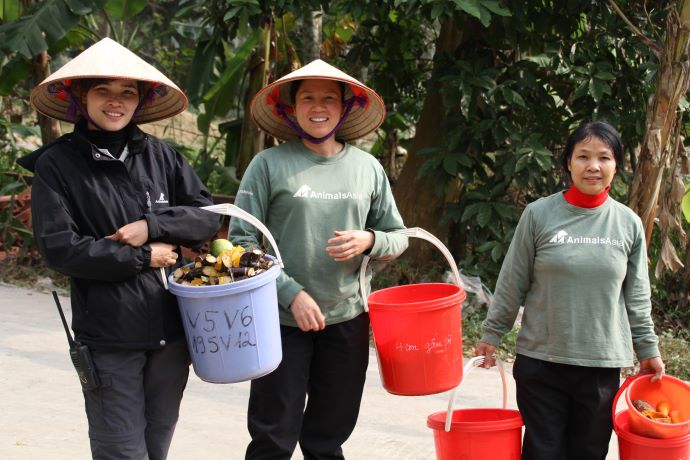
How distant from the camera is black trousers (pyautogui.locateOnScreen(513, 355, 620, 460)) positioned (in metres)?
3.14

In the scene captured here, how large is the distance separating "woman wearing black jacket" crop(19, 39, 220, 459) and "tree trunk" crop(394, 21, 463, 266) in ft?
14.0

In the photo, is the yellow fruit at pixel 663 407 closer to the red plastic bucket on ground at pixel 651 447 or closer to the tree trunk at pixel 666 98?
the red plastic bucket on ground at pixel 651 447

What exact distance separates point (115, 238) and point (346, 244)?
2.47 feet

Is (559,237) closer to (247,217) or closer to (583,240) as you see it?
(583,240)

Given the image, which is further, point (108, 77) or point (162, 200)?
point (162, 200)

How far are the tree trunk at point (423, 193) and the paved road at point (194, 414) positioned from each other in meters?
1.62

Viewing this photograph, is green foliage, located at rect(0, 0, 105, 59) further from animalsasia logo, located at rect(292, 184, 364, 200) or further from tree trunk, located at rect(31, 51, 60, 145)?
animalsasia logo, located at rect(292, 184, 364, 200)

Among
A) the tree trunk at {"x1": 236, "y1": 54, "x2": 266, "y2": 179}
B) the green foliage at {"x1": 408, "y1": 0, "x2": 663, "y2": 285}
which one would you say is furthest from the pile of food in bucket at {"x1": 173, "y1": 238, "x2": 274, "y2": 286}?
the tree trunk at {"x1": 236, "y1": 54, "x2": 266, "y2": 179}

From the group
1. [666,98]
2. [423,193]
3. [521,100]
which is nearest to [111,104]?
[666,98]

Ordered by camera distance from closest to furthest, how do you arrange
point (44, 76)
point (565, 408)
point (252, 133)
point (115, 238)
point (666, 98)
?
point (115, 238), point (565, 408), point (666, 98), point (252, 133), point (44, 76)

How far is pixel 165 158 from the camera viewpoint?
302 centimetres

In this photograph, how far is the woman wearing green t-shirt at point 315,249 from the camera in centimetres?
311

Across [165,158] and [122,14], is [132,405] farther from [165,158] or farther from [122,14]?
[122,14]

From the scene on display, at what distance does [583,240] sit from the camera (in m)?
3.13
